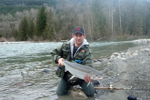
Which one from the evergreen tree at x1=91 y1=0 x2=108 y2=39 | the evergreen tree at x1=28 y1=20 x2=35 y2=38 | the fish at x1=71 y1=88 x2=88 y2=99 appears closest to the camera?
the fish at x1=71 y1=88 x2=88 y2=99

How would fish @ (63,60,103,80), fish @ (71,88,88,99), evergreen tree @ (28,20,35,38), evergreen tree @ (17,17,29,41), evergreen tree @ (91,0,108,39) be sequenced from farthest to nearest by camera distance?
1. evergreen tree @ (28,20,35,38)
2. evergreen tree @ (17,17,29,41)
3. evergreen tree @ (91,0,108,39)
4. fish @ (71,88,88,99)
5. fish @ (63,60,103,80)

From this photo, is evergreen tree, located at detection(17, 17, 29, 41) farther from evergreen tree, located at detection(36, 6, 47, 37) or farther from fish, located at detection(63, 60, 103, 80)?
fish, located at detection(63, 60, 103, 80)

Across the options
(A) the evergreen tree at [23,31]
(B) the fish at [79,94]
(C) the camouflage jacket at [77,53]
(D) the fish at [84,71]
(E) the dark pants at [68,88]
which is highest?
(A) the evergreen tree at [23,31]

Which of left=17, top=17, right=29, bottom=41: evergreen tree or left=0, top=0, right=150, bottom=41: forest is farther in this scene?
left=17, top=17, right=29, bottom=41: evergreen tree

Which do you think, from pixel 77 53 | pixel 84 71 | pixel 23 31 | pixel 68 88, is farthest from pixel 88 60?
pixel 23 31

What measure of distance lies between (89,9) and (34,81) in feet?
135

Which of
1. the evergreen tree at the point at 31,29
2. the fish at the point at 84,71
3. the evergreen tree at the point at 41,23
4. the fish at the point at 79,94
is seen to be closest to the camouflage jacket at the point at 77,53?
the fish at the point at 84,71

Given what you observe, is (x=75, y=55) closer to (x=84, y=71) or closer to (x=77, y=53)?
(x=77, y=53)

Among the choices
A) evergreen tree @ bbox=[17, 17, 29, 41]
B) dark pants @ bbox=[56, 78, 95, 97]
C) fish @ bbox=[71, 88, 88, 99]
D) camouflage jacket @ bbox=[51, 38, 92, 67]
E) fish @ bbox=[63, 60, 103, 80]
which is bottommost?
fish @ bbox=[71, 88, 88, 99]

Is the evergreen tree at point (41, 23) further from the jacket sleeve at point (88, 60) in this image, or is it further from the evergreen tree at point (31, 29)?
the jacket sleeve at point (88, 60)

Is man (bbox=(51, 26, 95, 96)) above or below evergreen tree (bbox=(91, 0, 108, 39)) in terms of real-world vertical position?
below

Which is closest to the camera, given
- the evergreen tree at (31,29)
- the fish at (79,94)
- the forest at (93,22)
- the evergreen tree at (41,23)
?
the fish at (79,94)

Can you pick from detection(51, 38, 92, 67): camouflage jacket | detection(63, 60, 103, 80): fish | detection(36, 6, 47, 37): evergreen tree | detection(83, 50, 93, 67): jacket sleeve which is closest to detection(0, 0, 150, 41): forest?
detection(36, 6, 47, 37): evergreen tree

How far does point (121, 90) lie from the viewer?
3682 millimetres
